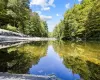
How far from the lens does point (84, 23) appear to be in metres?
48.8

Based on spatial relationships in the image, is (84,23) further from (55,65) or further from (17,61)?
(17,61)

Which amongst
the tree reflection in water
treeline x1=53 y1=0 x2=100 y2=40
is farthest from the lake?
treeline x1=53 y1=0 x2=100 y2=40

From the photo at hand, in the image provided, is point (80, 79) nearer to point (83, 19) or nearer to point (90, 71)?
point (90, 71)

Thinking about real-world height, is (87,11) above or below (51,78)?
above

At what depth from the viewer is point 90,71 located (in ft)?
29.0

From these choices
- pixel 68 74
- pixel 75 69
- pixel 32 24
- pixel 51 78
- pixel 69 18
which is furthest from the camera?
pixel 32 24

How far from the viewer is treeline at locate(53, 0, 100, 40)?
4516 cm

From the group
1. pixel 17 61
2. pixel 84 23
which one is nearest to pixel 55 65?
pixel 17 61

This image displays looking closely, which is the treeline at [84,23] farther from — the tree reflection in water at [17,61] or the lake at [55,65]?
the lake at [55,65]

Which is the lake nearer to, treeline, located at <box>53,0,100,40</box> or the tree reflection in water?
the tree reflection in water

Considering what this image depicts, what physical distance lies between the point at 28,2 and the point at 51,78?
177 feet

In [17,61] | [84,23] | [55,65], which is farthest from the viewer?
[84,23]

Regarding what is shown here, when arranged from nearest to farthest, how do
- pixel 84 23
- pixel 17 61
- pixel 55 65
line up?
1. pixel 55 65
2. pixel 17 61
3. pixel 84 23

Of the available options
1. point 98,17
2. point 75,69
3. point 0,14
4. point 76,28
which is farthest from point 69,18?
point 75,69
